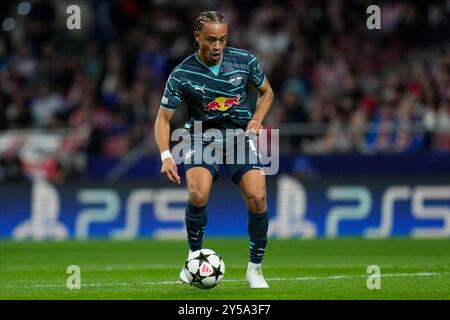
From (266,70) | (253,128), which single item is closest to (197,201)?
(253,128)

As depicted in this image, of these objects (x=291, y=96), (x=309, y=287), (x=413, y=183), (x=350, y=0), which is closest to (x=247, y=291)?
(x=309, y=287)

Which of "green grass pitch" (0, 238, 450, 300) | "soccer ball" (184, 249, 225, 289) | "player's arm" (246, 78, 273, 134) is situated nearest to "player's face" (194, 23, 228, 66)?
"player's arm" (246, 78, 273, 134)

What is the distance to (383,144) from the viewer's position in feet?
62.1

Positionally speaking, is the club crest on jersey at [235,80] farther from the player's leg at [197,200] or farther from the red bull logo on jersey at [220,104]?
the player's leg at [197,200]

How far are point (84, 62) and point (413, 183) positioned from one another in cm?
801

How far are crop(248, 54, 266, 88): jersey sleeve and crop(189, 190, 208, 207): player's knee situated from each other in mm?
1236

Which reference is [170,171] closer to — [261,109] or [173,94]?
[173,94]

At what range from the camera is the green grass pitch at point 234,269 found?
942 centimetres

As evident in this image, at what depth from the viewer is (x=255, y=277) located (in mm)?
9898

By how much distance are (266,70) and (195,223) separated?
456 inches

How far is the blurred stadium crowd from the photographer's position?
19.2 meters

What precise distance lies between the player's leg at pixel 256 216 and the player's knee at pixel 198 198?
1.15 ft
